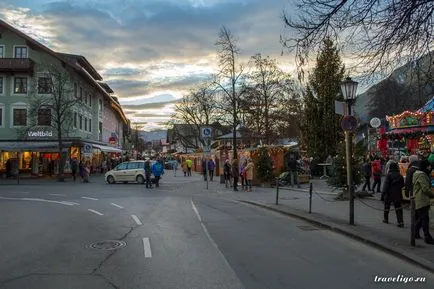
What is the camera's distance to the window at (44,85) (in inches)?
1671

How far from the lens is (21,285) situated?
697 centimetres

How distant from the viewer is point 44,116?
43.6m

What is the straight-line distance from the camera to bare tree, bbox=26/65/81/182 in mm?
40469

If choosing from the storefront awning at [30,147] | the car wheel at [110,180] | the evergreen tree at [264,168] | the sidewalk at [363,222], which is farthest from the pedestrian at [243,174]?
the storefront awning at [30,147]

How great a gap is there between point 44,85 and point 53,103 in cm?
205

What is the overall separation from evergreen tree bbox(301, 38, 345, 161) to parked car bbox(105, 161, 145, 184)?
1539cm

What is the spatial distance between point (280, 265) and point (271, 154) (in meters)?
25.6

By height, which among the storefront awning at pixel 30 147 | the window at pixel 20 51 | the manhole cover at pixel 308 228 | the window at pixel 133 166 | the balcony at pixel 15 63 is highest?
the window at pixel 20 51

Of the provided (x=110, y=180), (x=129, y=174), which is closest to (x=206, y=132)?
(x=129, y=174)

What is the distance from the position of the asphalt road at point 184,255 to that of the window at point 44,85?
28.7 m

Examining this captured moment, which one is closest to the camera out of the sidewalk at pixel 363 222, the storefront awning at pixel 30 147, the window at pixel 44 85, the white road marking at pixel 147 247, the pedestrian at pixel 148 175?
the white road marking at pixel 147 247

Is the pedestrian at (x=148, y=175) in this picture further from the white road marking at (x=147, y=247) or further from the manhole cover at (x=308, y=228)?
the white road marking at (x=147, y=247)

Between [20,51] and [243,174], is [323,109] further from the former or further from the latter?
[20,51]

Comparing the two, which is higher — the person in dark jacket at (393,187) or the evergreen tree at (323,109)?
the evergreen tree at (323,109)
